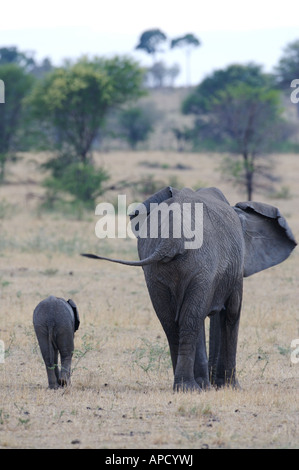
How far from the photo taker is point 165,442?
17.3ft

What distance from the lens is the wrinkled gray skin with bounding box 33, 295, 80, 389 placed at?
7121 millimetres

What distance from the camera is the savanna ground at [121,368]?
5.50 metres

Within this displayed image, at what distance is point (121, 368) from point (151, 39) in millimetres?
77036

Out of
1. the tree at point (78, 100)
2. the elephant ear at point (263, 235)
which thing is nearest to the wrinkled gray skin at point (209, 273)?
the elephant ear at point (263, 235)

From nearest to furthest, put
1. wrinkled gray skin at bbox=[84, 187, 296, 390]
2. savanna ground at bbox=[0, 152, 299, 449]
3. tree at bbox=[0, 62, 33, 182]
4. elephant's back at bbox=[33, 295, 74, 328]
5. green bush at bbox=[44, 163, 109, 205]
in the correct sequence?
savanna ground at bbox=[0, 152, 299, 449]
wrinkled gray skin at bbox=[84, 187, 296, 390]
elephant's back at bbox=[33, 295, 74, 328]
green bush at bbox=[44, 163, 109, 205]
tree at bbox=[0, 62, 33, 182]

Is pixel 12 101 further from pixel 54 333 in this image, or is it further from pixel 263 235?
pixel 54 333

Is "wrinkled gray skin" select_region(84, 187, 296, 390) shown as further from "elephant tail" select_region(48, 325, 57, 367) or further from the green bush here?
the green bush

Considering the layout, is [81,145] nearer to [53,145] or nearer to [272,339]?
[53,145]

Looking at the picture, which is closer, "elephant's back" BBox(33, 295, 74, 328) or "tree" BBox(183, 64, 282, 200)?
"elephant's back" BBox(33, 295, 74, 328)

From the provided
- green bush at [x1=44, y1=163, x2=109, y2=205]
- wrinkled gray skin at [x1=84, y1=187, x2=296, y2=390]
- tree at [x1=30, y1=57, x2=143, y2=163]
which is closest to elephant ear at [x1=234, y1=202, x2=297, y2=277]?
wrinkled gray skin at [x1=84, y1=187, x2=296, y2=390]

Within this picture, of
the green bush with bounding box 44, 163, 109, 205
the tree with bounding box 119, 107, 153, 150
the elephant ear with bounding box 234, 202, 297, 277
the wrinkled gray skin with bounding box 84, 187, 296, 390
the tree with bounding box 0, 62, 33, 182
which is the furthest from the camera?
the tree with bounding box 119, 107, 153, 150

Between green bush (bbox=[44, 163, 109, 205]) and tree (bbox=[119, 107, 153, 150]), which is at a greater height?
tree (bbox=[119, 107, 153, 150])

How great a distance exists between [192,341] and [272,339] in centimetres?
328

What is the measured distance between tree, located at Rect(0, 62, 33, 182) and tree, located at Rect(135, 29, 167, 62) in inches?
1758
